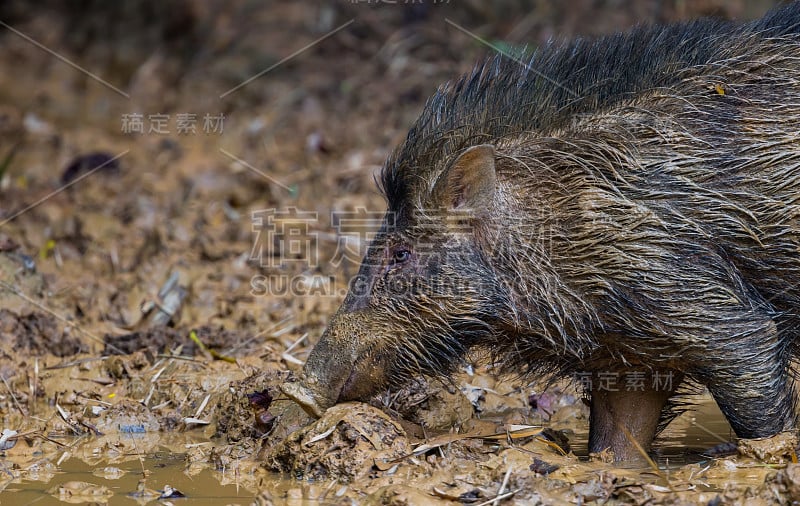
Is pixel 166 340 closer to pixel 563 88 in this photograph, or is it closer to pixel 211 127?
pixel 563 88

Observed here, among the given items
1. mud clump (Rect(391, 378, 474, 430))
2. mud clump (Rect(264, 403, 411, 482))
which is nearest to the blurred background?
mud clump (Rect(391, 378, 474, 430))

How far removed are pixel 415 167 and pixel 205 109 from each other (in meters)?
7.55

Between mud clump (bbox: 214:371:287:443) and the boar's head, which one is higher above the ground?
the boar's head

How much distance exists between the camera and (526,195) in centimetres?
568

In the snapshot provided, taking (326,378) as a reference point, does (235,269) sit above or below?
above

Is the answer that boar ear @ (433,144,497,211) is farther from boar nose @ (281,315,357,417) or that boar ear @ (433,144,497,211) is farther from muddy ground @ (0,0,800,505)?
muddy ground @ (0,0,800,505)

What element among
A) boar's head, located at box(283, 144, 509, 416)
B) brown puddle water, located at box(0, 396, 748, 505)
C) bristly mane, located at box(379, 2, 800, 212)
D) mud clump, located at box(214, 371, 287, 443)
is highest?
bristly mane, located at box(379, 2, 800, 212)

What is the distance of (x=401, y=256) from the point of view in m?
5.76

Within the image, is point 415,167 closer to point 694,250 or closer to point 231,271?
point 694,250

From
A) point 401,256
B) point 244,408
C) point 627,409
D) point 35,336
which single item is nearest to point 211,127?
point 35,336

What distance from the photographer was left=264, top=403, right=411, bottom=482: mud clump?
17.4 feet

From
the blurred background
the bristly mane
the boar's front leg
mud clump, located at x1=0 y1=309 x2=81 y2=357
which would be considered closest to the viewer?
the bristly mane

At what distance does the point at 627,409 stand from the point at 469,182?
1.53 meters

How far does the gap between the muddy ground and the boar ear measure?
3.82ft
